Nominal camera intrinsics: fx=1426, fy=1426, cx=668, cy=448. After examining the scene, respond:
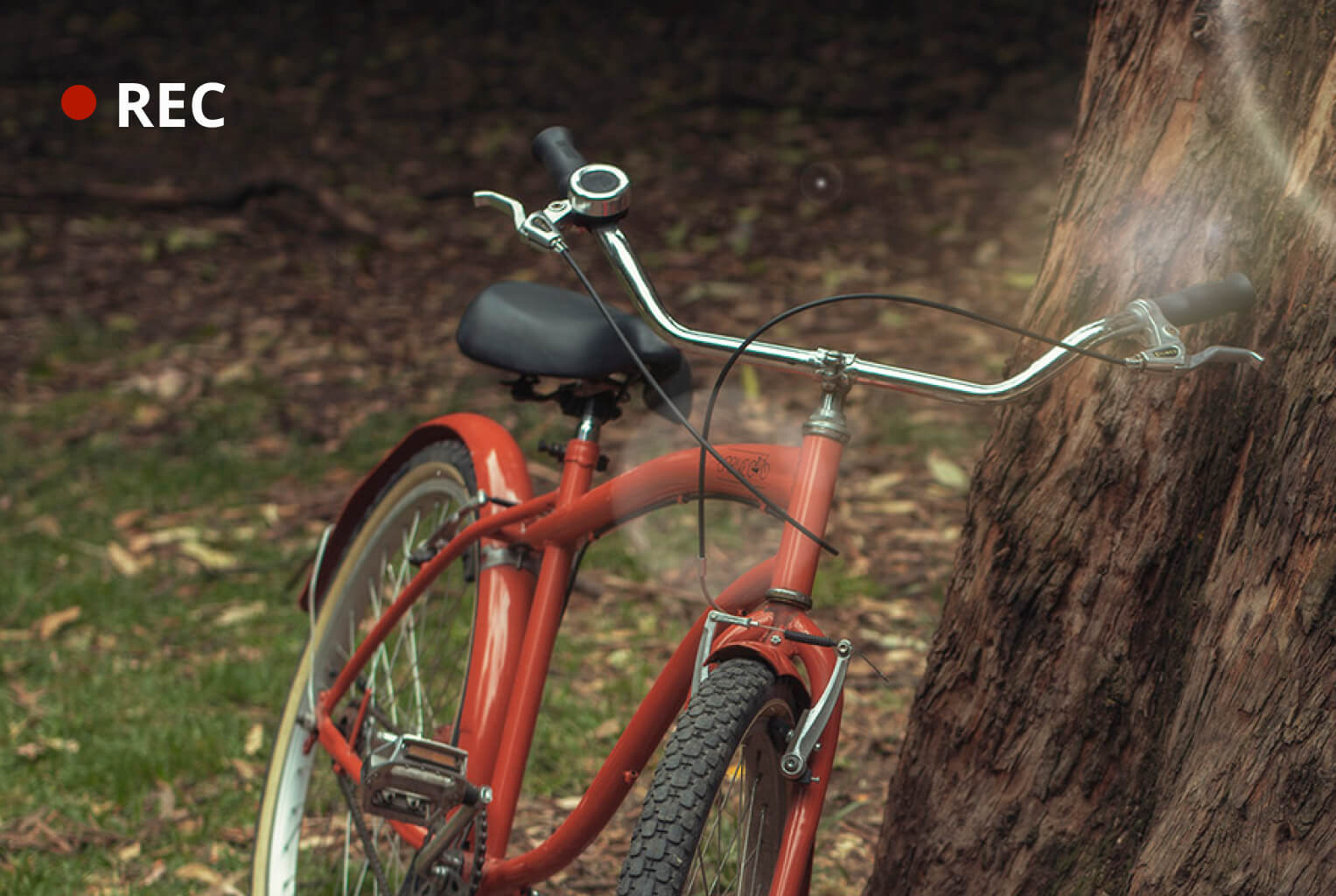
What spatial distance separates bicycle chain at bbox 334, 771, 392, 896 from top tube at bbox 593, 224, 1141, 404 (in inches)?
51.8

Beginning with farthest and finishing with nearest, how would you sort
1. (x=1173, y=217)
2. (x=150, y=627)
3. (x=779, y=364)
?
(x=150, y=627)
(x=1173, y=217)
(x=779, y=364)

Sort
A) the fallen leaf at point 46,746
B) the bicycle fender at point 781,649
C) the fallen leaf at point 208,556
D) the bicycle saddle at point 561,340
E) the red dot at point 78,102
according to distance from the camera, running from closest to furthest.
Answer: the bicycle fender at point 781,649, the bicycle saddle at point 561,340, the fallen leaf at point 46,746, the fallen leaf at point 208,556, the red dot at point 78,102

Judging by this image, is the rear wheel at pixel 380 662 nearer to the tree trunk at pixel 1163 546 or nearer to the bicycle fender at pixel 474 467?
the bicycle fender at pixel 474 467

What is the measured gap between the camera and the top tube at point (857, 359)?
1812 millimetres

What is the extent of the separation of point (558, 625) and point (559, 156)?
808 mm

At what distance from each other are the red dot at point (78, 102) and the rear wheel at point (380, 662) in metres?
8.47

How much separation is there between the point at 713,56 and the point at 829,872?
8.91m

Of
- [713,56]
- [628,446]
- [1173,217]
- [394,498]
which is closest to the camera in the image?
[1173,217]

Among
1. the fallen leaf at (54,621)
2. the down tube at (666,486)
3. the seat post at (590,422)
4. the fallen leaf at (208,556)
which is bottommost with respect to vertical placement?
the fallen leaf at (54,621)

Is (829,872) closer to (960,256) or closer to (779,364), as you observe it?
(779,364)

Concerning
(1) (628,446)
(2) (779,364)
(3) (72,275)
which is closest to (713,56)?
(3) (72,275)

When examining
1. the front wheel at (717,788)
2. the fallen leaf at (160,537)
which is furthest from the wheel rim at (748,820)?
the fallen leaf at (160,537)

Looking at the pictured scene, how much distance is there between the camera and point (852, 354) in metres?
1.84

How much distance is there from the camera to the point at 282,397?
659 cm
